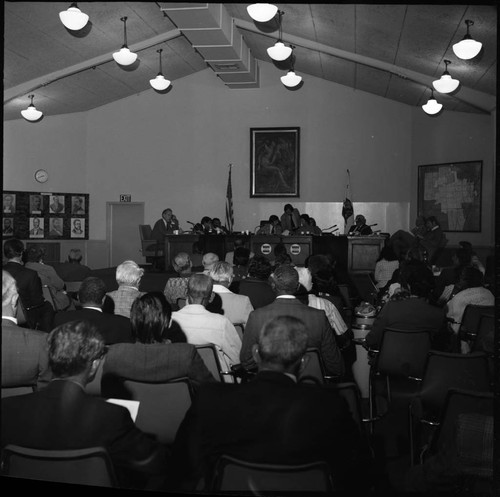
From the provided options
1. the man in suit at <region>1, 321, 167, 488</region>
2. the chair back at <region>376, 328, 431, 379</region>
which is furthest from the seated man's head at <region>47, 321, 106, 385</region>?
the chair back at <region>376, 328, 431, 379</region>

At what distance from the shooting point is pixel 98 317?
380 cm

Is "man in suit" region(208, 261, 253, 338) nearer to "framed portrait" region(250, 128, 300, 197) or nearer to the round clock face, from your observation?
"framed portrait" region(250, 128, 300, 197)

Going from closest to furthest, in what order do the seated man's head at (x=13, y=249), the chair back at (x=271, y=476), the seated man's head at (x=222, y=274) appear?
the chair back at (x=271, y=476) < the seated man's head at (x=222, y=274) < the seated man's head at (x=13, y=249)

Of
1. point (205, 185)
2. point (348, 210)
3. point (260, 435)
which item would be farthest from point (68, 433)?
point (205, 185)

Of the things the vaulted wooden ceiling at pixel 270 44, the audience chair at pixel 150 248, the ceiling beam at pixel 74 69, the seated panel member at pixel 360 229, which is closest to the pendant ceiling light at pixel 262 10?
the vaulted wooden ceiling at pixel 270 44

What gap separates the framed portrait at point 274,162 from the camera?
562 inches

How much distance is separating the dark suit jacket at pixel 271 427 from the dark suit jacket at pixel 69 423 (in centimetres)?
19

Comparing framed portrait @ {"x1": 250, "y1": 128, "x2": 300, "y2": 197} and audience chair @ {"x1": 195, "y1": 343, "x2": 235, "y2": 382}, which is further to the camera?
framed portrait @ {"x1": 250, "y1": 128, "x2": 300, "y2": 197}

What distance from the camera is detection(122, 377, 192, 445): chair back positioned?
2689mm

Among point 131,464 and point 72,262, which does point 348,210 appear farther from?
point 131,464

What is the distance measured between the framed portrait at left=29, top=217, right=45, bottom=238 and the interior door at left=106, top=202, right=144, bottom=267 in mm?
1569

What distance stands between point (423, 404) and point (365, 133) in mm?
11103

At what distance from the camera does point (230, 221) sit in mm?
13992

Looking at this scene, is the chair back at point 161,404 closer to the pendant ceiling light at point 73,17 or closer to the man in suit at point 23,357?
the man in suit at point 23,357
